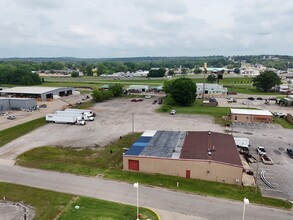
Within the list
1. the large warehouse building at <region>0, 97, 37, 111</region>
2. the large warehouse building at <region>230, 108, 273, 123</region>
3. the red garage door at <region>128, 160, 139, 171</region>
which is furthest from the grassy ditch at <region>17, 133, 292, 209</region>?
the large warehouse building at <region>0, 97, 37, 111</region>

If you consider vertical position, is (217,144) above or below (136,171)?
above

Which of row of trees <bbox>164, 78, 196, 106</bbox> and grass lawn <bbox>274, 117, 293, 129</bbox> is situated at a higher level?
row of trees <bbox>164, 78, 196, 106</bbox>

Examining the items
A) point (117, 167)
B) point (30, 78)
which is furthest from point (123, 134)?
point (30, 78)

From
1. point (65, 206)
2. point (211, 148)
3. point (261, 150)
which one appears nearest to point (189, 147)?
point (211, 148)

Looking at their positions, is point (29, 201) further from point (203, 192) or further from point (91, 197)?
point (203, 192)

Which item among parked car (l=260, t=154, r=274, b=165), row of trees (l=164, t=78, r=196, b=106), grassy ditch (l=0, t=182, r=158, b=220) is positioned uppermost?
row of trees (l=164, t=78, r=196, b=106)

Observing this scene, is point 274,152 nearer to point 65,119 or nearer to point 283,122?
point 283,122

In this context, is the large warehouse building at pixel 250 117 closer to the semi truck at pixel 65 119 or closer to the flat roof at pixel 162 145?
the flat roof at pixel 162 145

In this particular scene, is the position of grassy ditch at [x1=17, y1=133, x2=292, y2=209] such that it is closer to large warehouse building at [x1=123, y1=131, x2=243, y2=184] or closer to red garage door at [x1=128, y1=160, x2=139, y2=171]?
large warehouse building at [x1=123, y1=131, x2=243, y2=184]
